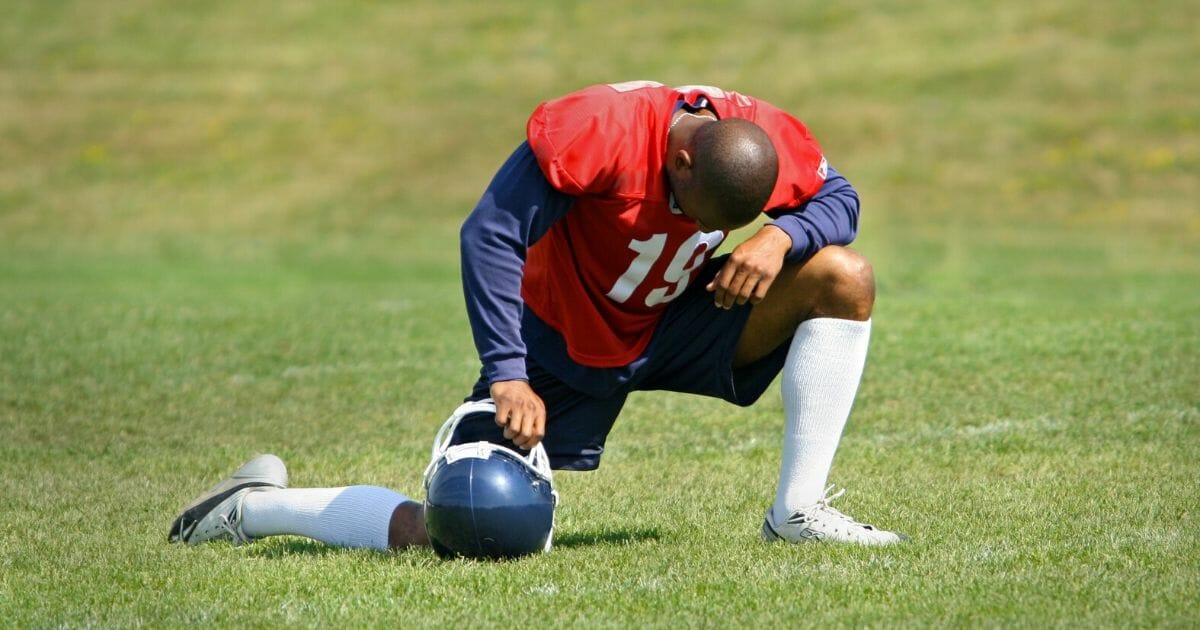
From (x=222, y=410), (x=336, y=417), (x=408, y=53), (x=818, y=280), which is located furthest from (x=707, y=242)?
(x=408, y=53)

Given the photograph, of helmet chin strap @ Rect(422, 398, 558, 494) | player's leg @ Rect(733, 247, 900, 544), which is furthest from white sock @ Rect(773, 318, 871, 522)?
helmet chin strap @ Rect(422, 398, 558, 494)

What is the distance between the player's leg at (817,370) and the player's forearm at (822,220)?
0.21ft

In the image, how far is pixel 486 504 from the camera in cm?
460

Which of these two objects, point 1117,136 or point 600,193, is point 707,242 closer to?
point 600,193

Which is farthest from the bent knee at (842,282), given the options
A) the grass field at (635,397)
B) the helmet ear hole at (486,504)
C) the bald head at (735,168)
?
the helmet ear hole at (486,504)

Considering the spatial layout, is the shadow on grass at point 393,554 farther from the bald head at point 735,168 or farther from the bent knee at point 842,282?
the bald head at point 735,168

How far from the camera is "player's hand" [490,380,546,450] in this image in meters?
4.57

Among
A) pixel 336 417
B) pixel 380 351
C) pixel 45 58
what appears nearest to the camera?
pixel 336 417

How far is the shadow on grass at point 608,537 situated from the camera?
5117 millimetres

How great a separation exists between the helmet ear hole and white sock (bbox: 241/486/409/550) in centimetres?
36

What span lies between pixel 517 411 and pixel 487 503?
31cm

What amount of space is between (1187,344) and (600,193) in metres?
5.99

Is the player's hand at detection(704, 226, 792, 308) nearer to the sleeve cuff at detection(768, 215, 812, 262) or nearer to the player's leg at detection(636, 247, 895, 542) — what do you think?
the sleeve cuff at detection(768, 215, 812, 262)

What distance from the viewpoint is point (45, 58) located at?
114ft
